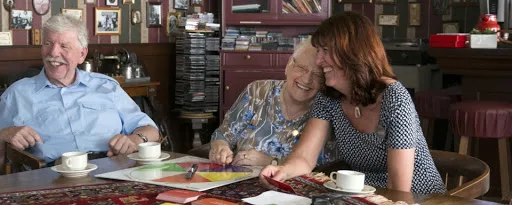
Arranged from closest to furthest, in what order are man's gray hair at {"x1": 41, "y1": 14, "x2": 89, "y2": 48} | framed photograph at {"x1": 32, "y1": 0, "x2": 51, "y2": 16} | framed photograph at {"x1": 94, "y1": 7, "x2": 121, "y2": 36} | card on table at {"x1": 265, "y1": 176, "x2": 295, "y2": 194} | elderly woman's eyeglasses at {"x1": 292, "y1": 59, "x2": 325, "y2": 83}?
card on table at {"x1": 265, "y1": 176, "x2": 295, "y2": 194} < elderly woman's eyeglasses at {"x1": 292, "y1": 59, "x2": 325, "y2": 83} < man's gray hair at {"x1": 41, "y1": 14, "x2": 89, "y2": 48} < framed photograph at {"x1": 32, "y1": 0, "x2": 51, "y2": 16} < framed photograph at {"x1": 94, "y1": 7, "x2": 121, "y2": 36}

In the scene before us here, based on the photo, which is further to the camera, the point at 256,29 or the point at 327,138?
the point at 256,29

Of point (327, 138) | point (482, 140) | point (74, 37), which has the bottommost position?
point (482, 140)

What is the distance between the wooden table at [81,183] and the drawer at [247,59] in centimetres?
379

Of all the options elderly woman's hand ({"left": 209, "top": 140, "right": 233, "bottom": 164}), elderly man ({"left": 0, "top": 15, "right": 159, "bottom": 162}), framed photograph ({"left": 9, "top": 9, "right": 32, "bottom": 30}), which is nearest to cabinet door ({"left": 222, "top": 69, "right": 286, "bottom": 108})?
framed photograph ({"left": 9, "top": 9, "right": 32, "bottom": 30})

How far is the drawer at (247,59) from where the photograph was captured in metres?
6.24

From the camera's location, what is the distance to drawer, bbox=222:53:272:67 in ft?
20.5

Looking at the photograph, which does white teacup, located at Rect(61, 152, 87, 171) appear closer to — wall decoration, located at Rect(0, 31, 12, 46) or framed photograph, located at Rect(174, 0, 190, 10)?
wall decoration, located at Rect(0, 31, 12, 46)

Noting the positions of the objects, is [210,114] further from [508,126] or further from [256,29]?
[508,126]

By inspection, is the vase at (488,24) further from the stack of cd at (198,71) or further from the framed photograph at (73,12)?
the framed photograph at (73,12)

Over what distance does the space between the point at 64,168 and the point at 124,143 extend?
0.60 metres

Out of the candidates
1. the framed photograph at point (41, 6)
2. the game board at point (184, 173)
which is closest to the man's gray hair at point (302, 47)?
the game board at point (184, 173)

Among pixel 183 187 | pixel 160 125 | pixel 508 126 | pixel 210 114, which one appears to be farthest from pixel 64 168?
pixel 210 114

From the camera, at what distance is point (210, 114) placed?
632cm

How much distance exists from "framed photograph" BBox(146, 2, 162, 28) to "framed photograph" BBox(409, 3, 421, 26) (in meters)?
2.75
